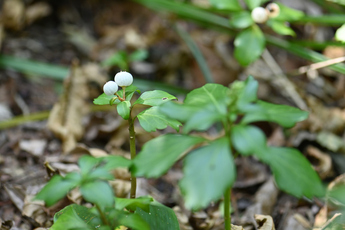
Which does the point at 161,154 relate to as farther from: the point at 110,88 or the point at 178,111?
the point at 110,88

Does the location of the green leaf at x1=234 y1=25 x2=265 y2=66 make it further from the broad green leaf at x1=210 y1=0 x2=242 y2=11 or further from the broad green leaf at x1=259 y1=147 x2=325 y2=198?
the broad green leaf at x1=259 y1=147 x2=325 y2=198

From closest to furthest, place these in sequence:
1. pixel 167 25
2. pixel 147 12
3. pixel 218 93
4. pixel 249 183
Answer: pixel 218 93 < pixel 249 183 < pixel 167 25 < pixel 147 12

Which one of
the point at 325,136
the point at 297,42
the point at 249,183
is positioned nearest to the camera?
the point at 249,183

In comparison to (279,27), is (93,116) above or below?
below

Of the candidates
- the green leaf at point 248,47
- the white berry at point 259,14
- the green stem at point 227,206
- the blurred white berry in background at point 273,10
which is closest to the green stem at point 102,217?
the green stem at point 227,206

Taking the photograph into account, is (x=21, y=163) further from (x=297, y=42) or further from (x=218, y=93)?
(x=297, y=42)

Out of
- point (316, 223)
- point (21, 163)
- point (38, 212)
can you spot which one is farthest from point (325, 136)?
point (21, 163)

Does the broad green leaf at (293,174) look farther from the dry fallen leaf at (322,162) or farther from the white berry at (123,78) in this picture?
the dry fallen leaf at (322,162)
